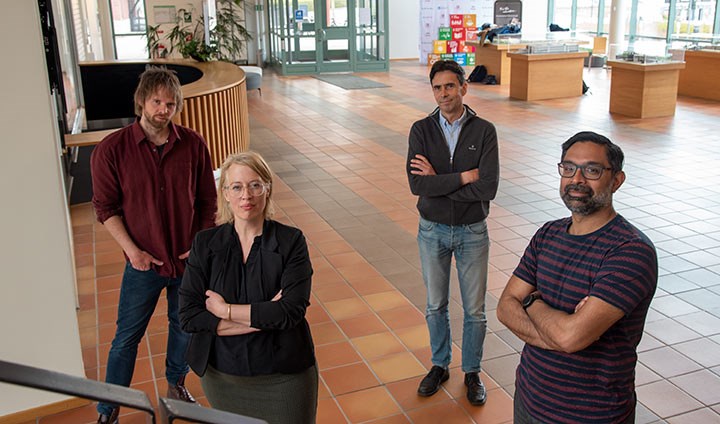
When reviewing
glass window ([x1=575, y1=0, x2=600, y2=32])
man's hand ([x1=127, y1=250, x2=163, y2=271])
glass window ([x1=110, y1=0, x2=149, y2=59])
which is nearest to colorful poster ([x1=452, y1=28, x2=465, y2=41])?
glass window ([x1=575, y1=0, x2=600, y2=32])

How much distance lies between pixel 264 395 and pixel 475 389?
145 cm

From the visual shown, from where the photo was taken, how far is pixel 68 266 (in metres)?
3.31

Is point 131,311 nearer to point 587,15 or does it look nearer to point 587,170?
point 587,170

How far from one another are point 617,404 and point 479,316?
51.5 inches

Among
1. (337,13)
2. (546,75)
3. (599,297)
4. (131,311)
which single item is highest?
(337,13)

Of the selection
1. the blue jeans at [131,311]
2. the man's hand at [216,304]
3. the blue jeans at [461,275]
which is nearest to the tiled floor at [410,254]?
the blue jeans at [461,275]

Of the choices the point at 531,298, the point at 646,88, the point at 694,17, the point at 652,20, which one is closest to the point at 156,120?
the point at 531,298

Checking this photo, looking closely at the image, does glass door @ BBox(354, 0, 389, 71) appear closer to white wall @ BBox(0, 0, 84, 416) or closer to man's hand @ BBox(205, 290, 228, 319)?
white wall @ BBox(0, 0, 84, 416)

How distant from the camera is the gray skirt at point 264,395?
226 centimetres

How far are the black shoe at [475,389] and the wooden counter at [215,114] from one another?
369 cm

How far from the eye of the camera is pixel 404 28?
2092cm

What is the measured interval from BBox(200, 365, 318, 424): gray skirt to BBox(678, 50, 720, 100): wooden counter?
12.2 meters

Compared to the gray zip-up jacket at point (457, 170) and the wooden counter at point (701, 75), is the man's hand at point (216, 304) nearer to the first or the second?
the gray zip-up jacket at point (457, 170)

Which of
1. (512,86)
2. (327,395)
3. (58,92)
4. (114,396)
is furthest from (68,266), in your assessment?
(512,86)
